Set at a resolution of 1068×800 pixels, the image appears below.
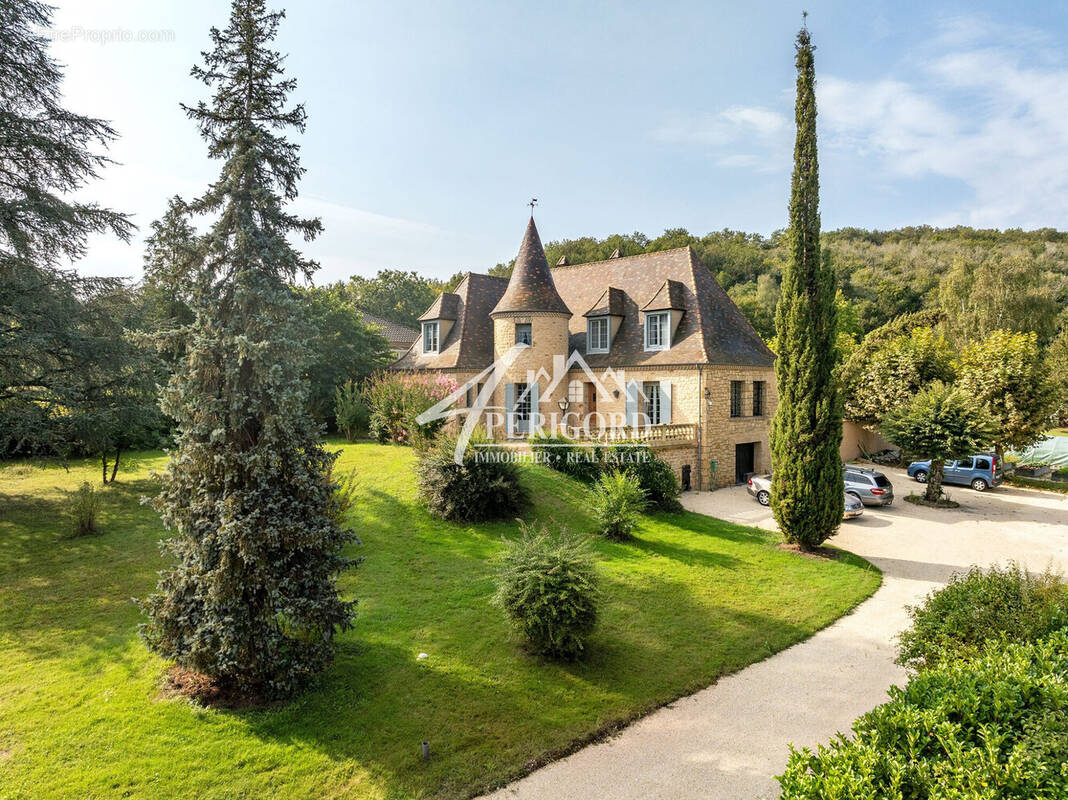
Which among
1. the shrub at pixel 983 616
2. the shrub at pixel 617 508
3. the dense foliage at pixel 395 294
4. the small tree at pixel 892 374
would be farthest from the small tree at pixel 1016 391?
the dense foliage at pixel 395 294

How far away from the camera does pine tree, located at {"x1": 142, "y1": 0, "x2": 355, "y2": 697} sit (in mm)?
6285

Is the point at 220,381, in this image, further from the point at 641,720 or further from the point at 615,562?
the point at 615,562

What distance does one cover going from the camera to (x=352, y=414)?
2262 centimetres

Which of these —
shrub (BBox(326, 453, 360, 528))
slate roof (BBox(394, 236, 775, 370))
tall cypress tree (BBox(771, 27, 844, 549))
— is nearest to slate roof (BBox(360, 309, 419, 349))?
slate roof (BBox(394, 236, 775, 370))

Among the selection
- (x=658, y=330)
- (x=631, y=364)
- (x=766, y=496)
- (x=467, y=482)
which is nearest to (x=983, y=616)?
(x=467, y=482)

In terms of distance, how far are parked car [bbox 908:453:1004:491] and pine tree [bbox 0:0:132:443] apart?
98.6 feet

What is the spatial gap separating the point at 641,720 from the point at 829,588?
6.79 m

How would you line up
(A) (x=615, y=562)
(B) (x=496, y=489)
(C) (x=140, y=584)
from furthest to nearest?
(B) (x=496, y=489) → (A) (x=615, y=562) → (C) (x=140, y=584)

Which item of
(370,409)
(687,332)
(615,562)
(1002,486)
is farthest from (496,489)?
(1002,486)

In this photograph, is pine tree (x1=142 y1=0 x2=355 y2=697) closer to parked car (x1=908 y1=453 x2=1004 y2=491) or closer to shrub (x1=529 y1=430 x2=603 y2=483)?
shrub (x1=529 y1=430 x2=603 y2=483)

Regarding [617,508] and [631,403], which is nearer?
[617,508]

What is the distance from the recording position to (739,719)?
684cm

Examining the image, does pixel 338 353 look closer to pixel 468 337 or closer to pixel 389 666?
pixel 468 337

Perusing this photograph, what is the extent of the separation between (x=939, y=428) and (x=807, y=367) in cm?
948
